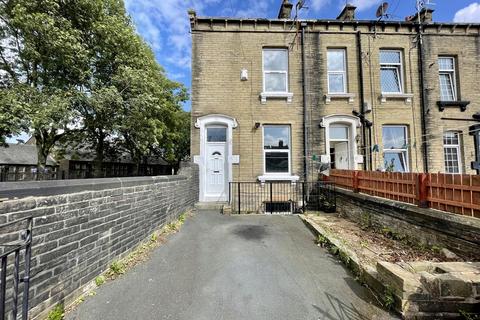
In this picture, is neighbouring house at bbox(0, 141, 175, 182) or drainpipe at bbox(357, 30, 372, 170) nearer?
drainpipe at bbox(357, 30, 372, 170)

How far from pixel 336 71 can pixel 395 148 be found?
4050mm

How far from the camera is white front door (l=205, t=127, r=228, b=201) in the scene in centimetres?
973

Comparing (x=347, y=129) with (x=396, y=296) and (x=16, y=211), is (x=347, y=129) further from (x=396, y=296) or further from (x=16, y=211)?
(x=16, y=211)

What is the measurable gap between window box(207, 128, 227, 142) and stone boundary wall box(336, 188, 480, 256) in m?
5.20

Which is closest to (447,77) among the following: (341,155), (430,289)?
(341,155)

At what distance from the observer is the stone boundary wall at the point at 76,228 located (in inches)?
98.6

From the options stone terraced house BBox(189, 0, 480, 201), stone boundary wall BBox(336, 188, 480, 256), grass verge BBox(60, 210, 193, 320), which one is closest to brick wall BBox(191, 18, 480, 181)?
stone terraced house BBox(189, 0, 480, 201)

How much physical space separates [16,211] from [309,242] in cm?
493

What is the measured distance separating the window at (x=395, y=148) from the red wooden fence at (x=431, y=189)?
14.6 ft

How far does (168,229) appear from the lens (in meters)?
6.12

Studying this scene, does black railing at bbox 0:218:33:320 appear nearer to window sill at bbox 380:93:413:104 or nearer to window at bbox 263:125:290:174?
window at bbox 263:125:290:174

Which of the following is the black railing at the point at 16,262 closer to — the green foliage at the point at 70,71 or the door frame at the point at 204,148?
the door frame at the point at 204,148

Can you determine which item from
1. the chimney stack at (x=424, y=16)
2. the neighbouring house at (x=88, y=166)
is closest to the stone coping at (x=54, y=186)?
the chimney stack at (x=424, y=16)

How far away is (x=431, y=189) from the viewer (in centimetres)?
441
